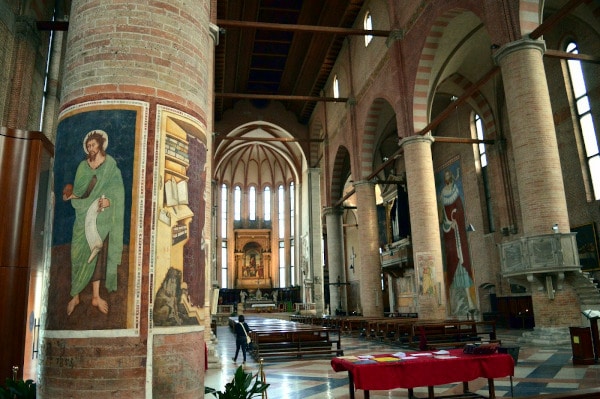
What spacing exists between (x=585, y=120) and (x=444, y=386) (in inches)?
447

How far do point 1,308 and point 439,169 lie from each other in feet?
63.3

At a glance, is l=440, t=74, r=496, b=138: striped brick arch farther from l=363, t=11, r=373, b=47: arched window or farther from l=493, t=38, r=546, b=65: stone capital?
l=493, t=38, r=546, b=65: stone capital

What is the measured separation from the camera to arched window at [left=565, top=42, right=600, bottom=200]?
1356 cm

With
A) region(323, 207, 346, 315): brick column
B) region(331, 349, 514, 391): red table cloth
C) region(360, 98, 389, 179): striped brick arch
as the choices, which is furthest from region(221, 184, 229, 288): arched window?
region(331, 349, 514, 391): red table cloth

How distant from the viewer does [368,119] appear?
1888cm

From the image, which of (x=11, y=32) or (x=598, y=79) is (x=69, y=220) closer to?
(x=11, y=32)

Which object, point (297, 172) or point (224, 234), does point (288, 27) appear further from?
point (224, 234)

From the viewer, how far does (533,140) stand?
30.8 ft

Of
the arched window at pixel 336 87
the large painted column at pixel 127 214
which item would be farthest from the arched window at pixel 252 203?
the large painted column at pixel 127 214

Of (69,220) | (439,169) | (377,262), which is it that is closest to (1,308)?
(69,220)

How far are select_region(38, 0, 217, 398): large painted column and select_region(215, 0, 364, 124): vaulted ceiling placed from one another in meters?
10.5

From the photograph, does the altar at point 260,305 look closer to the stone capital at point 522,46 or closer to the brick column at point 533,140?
the brick column at point 533,140

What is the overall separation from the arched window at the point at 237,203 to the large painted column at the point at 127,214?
34875 millimetres

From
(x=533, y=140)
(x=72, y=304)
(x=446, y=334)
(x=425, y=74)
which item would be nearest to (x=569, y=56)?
(x=533, y=140)
